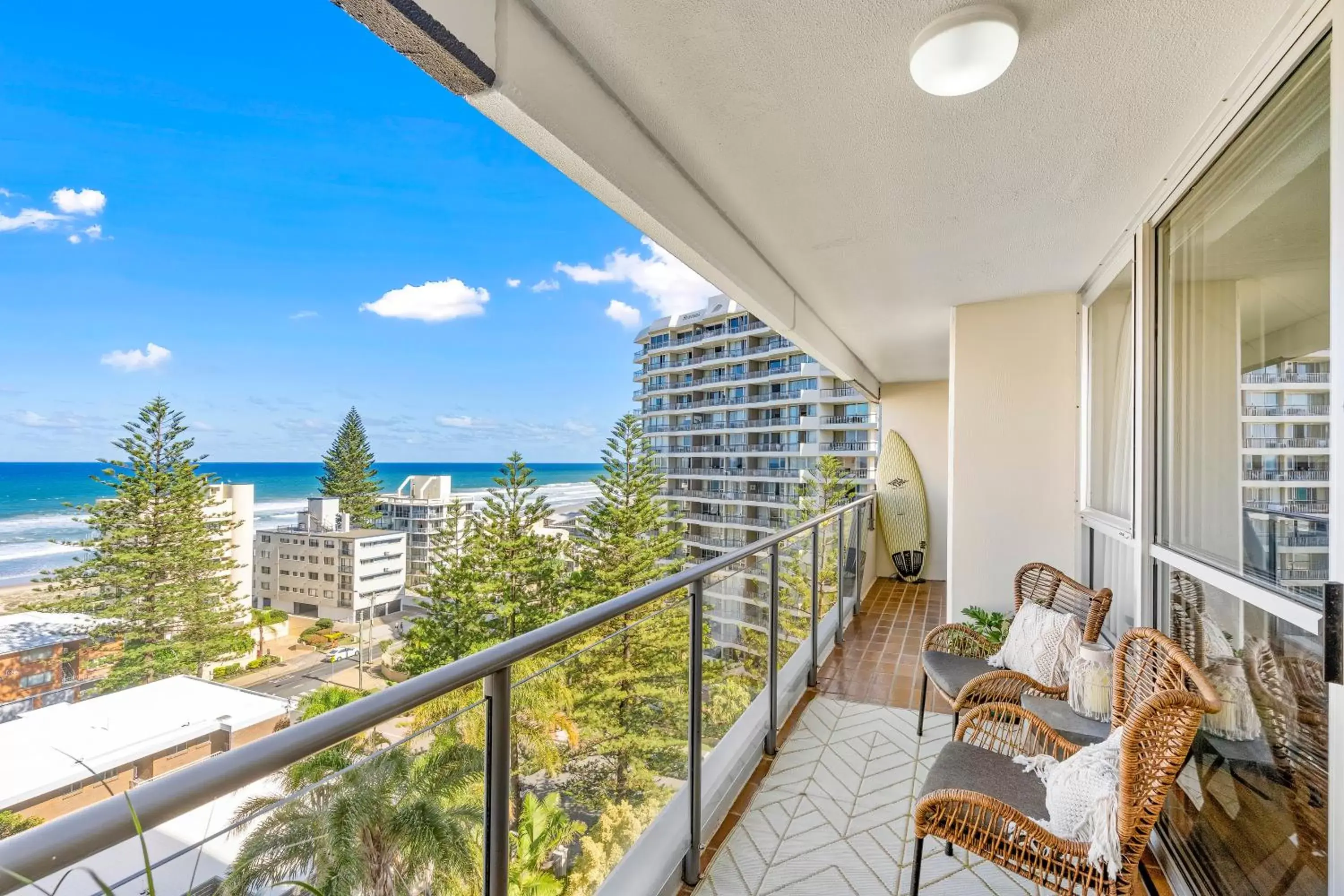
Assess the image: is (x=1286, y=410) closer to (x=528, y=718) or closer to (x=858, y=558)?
(x=528, y=718)

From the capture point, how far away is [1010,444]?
365 centimetres

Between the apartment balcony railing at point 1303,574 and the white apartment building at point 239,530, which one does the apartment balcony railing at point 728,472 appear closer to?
the white apartment building at point 239,530

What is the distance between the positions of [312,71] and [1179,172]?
48.3 meters

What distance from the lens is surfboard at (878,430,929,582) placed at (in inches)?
270

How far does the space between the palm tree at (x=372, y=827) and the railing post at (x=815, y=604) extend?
2660mm

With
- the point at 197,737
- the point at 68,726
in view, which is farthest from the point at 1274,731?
the point at 68,726

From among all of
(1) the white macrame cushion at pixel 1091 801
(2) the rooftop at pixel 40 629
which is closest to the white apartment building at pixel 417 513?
Answer: (2) the rooftop at pixel 40 629

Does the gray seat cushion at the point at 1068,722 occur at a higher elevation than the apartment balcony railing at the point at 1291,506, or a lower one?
lower

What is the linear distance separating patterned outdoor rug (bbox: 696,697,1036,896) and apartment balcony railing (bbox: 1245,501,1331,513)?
127cm

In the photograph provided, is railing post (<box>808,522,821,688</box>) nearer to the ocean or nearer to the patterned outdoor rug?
the patterned outdoor rug

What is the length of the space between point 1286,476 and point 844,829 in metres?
1.68

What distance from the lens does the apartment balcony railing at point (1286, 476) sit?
1.26 meters

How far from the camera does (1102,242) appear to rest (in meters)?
2.77

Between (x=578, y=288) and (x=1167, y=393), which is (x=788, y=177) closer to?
(x=1167, y=393)
